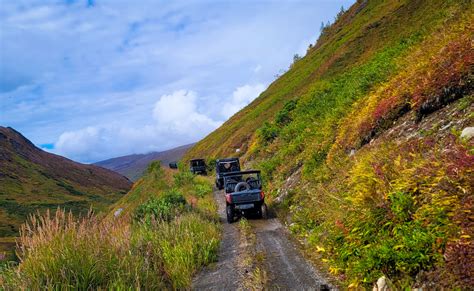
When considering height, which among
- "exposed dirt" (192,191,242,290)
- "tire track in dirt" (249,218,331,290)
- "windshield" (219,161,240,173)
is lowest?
"tire track in dirt" (249,218,331,290)

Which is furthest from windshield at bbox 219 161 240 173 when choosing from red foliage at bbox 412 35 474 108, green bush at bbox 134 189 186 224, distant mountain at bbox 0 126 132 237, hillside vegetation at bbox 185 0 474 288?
distant mountain at bbox 0 126 132 237

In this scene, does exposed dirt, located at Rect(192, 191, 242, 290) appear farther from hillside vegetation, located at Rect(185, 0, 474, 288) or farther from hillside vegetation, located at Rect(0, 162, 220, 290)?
hillside vegetation, located at Rect(185, 0, 474, 288)

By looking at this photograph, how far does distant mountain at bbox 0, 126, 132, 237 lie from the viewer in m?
112

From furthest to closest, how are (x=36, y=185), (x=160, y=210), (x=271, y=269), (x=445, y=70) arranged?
(x=36, y=185)
(x=160, y=210)
(x=445, y=70)
(x=271, y=269)

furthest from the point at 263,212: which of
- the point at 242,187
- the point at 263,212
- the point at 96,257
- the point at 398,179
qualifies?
the point at 96,257

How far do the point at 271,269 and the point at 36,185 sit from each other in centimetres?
16403

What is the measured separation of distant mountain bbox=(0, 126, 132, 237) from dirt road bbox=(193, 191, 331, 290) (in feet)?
301

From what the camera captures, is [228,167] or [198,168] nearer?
[228,167]

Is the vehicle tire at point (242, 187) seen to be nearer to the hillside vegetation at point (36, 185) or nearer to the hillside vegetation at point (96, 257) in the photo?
the hillside vegetation at point (96, 257)

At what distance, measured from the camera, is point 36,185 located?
14725cm

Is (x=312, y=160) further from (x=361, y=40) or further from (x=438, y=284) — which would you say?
(x=361, y=40)

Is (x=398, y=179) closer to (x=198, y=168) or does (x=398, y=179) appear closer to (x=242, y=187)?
(x=242, y=187)

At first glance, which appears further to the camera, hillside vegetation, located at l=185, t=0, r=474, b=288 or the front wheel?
the front wheel

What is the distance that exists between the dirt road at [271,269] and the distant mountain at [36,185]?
9182 centimetres
